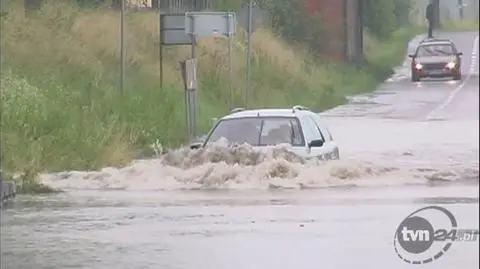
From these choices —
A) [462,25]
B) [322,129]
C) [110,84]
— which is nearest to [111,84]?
[110,84]

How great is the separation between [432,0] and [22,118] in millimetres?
10687

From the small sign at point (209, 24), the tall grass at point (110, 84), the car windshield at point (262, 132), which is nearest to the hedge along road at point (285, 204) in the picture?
the car windshield at point (262, 132)

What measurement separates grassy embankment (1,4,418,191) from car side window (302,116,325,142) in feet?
3.97

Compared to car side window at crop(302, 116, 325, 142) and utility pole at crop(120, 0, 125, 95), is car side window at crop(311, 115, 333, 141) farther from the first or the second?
utility pole at crop(120, 0, 125, 95)

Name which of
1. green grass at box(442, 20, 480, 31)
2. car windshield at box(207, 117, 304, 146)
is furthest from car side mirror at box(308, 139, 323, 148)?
green grass at box(442, 20, 480, 31)

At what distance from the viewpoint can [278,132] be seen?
1599 cm

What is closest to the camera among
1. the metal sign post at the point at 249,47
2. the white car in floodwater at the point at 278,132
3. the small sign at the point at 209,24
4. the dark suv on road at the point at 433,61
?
the dark suv on road at the point at 433,61

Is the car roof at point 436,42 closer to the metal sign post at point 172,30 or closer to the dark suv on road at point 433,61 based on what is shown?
the dark suv on road at point 433,61

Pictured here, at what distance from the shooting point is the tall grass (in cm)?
1838

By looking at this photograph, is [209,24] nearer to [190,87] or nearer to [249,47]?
[190,87]

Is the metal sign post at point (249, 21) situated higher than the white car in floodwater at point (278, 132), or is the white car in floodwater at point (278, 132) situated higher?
the metal sign post at point (249, 21)

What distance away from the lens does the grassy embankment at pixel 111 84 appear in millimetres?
18172

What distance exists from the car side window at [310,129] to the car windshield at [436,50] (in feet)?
8.40

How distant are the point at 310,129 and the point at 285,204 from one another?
256cm
